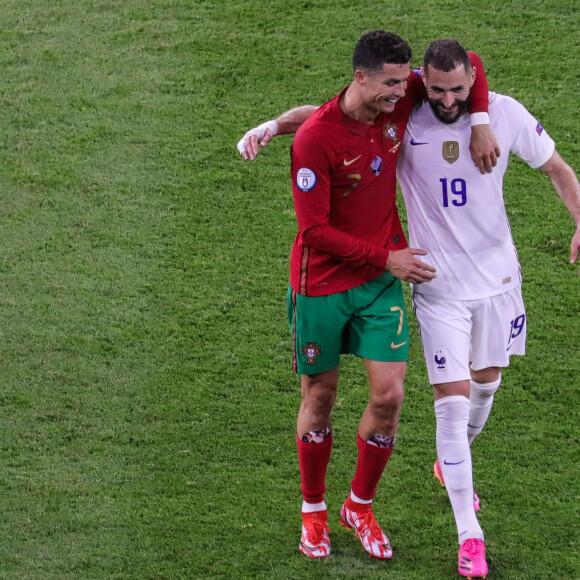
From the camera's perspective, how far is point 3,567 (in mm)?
5000

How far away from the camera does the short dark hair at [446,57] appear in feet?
15.1

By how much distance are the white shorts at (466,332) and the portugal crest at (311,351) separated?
1.46ft

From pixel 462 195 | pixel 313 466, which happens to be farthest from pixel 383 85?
pixel 313 466

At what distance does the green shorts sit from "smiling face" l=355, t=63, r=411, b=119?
716 millimetres

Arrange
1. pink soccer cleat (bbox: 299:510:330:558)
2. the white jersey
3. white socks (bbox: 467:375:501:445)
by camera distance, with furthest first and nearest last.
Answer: white socks (bbox: 467:375:501:445)
pink soccer cleat (bbox: 299:510:330:558)
the white jersey

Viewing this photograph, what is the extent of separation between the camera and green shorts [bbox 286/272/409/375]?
15.9 ft

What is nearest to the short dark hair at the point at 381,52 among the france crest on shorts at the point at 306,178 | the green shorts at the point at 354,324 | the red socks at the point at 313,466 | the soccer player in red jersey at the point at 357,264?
the soccer player in red jersey at the point at 357,264

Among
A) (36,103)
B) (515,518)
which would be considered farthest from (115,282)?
(515,518)

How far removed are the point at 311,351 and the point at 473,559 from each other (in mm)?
1061

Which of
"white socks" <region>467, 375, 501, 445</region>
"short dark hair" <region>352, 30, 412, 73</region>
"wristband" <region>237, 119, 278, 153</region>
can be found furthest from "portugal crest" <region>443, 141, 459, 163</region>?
"white socks" <region>467, 375, 501, 445</region>

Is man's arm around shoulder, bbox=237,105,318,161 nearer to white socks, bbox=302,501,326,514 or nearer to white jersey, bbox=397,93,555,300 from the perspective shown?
white jersey, bbox=397,93,555,300

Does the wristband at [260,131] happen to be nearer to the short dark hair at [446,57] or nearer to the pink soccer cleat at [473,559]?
the short dark hair at [446,57]

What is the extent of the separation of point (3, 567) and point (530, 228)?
397 centimetres

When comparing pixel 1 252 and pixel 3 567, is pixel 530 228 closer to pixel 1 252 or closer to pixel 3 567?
pixel 1 252
